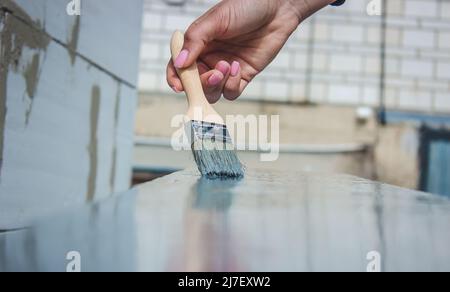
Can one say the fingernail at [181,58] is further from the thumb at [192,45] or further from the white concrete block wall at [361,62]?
the white concrete block wall at [361,62]

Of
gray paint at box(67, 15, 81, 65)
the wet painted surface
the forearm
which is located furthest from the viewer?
the forearm

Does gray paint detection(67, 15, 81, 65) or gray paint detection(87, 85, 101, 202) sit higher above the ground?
gray paint detection(67, 15, 81, 65)

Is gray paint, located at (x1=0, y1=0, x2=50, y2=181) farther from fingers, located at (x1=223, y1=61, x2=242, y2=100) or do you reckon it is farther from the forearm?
the forearm

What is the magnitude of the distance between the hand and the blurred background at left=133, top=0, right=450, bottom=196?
129cm

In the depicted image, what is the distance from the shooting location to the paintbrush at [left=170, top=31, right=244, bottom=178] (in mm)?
718

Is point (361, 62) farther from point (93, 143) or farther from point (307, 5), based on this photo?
point (93, 143)

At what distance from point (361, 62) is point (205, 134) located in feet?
5.78

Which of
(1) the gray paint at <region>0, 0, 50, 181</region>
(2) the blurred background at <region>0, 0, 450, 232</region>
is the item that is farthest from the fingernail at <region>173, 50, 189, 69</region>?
(2) the blurred background at <region>0, 0, 450, 232</region>

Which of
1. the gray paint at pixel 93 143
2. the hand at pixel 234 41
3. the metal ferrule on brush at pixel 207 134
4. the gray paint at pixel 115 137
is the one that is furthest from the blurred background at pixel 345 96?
the metal ferrule on brush at pixel 207 134

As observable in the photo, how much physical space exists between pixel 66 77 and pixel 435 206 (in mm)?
658

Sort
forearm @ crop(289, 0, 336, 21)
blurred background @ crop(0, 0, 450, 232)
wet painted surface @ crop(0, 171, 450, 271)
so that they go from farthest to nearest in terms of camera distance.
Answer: blurred background @ crop(0, 0, 450, 232)
forearm @ crop(289, 0, 336, 21)
wet painted surface @ crop(0, 171, 450, 271)

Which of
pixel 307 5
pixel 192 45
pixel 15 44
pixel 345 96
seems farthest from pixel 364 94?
pixel 15 44
